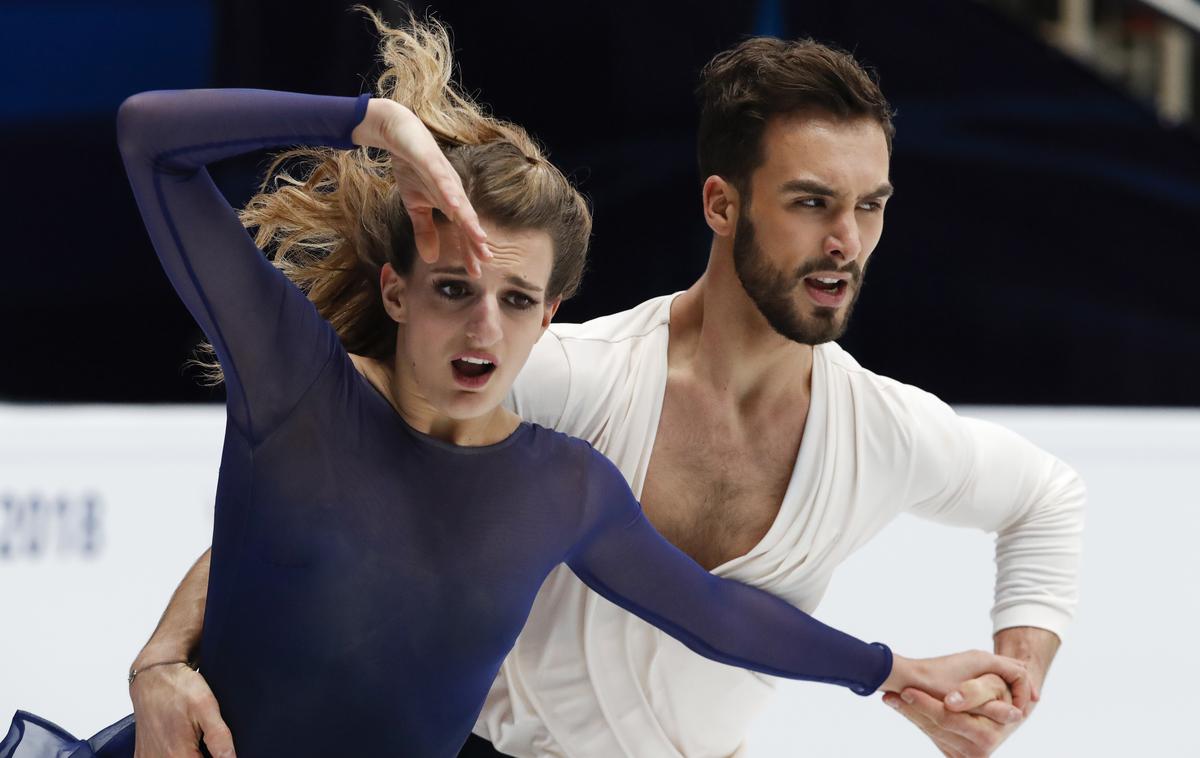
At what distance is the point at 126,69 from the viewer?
4.00 metres

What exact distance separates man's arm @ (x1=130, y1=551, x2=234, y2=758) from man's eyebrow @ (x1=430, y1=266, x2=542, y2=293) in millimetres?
449

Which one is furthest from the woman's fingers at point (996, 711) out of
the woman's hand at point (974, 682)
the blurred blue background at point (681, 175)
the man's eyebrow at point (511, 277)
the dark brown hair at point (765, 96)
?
the blurred blue background at point (681, 175)

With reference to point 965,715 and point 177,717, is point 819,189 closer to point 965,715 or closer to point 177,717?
point 965,715

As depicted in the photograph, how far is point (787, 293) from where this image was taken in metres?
1.89

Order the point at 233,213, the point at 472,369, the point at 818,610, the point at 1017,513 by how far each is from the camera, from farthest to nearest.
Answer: the point at 818,610
the point at 1017,513
the point at 472,369
the point at 233,213

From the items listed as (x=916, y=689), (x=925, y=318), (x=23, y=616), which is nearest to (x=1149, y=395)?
(x=925, y=318)

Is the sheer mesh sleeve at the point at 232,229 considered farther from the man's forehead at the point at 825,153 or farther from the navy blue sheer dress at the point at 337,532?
the man's forehead at the point at 825,153

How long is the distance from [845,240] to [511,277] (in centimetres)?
49

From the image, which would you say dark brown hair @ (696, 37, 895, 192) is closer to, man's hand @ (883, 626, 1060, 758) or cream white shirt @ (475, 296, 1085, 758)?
cream white shirt @ (475, 296, 1085, 758)

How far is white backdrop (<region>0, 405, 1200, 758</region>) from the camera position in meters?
3.16

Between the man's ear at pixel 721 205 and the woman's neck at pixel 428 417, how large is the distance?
0.50 metres

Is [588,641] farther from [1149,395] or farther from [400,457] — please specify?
[1149,395]

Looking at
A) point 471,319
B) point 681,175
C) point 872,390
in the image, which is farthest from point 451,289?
point 681,175

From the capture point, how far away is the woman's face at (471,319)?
4.92ft
